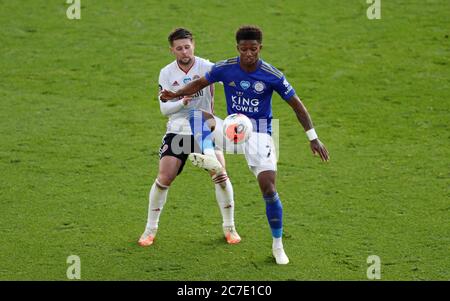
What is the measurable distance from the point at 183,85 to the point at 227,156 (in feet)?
8.91

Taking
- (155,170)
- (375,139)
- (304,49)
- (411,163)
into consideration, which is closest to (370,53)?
(304,49)

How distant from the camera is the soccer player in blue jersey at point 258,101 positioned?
7.36 m

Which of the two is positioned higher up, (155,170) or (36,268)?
(155,170)

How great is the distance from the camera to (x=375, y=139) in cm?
1093

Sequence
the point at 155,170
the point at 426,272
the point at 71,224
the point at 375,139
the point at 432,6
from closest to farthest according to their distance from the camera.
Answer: the point at 426,272 < the point at 71,224 < the point at 155,170 < the point at 375,139 < the point at 432,6

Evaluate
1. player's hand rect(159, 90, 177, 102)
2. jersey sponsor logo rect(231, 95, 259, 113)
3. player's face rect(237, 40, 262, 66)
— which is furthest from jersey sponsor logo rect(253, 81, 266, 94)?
player's hand rect(159, 90, 177, 102)

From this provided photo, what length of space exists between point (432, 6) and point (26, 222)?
1000 centimetres

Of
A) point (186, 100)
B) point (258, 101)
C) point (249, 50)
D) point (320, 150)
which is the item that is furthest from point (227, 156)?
point (249, 50)

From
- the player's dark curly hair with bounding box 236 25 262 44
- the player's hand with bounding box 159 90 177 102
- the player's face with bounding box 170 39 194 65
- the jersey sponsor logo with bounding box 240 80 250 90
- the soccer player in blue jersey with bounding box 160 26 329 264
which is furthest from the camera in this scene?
the player's face with bounding box 170 39 194 65

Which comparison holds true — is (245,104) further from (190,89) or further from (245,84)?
(190,89)

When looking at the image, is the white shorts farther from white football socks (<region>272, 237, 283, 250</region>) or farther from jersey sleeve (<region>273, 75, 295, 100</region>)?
white football socks (<region>272, 237, 283, 250</region>)

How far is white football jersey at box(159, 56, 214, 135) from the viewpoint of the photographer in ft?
26.3

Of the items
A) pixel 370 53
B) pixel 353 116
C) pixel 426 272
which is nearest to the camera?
pixel 426 272

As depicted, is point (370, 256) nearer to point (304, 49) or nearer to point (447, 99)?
point (447, 99)
